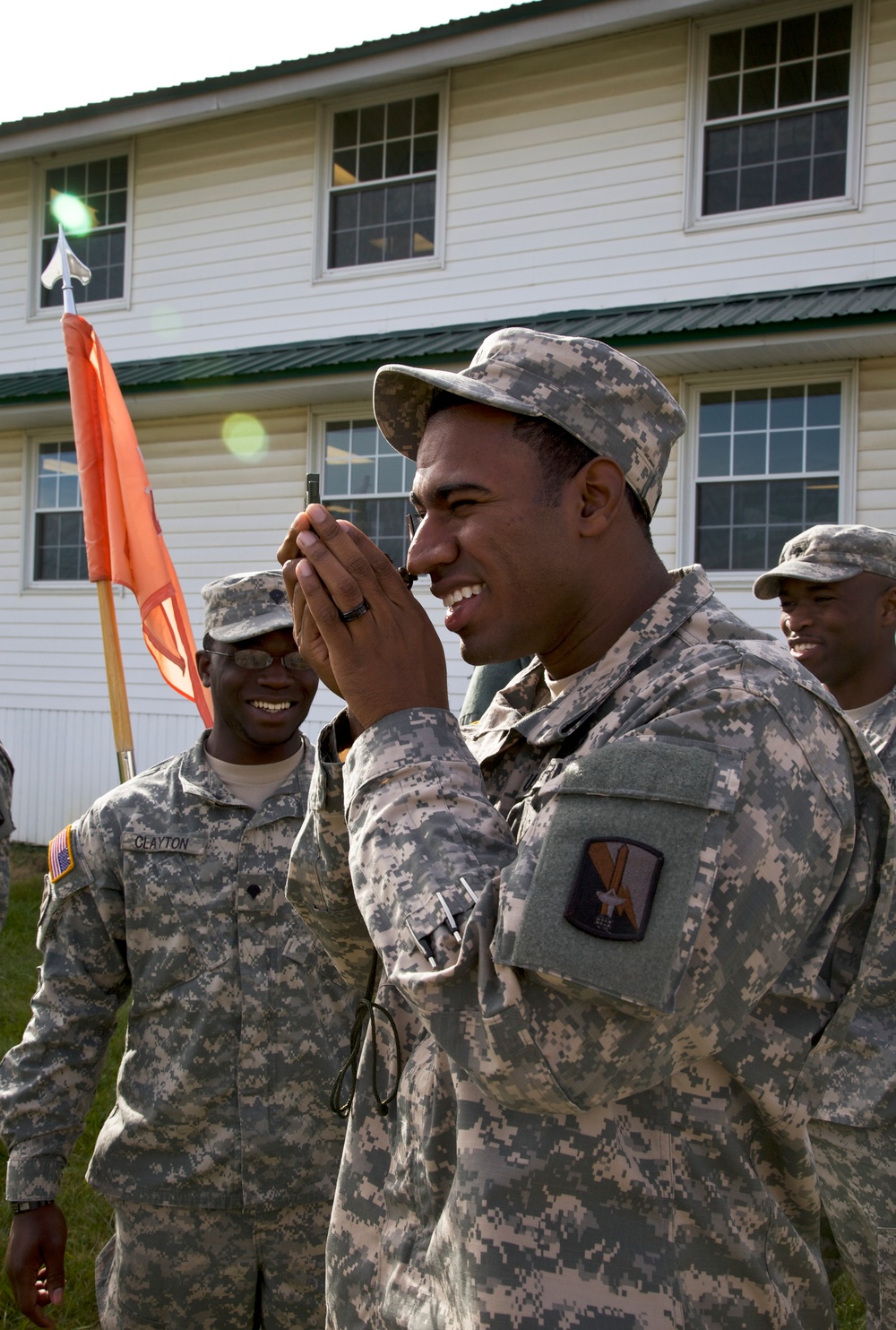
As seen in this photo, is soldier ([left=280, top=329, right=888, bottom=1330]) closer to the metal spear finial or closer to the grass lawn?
the grass lawn

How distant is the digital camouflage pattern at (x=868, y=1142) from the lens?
318cm

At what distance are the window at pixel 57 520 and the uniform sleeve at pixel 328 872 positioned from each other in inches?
420

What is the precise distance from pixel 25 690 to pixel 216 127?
6.18 m

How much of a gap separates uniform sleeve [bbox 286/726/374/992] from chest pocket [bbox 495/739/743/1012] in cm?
49

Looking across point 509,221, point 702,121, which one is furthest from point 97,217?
point 702,121

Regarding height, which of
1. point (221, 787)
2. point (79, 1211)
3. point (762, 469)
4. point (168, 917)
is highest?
point (762, 469)

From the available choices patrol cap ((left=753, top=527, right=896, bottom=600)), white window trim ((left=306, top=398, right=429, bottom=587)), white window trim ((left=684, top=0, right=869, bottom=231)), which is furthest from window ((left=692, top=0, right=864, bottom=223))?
patrol cap ((left=753, top=527, right=896, bottom=600))

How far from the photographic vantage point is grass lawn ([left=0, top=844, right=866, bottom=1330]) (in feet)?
12.5

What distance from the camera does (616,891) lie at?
1212 mm

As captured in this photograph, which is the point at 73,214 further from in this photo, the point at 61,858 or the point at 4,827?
the point at 61,858

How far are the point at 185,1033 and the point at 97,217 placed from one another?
1125 centimetres

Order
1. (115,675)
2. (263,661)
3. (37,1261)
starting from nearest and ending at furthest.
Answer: (37,1261)
(263,661)
(115,675)

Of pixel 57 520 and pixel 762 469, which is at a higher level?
pixel 762 469

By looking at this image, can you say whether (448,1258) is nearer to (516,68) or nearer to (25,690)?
(516,68)
